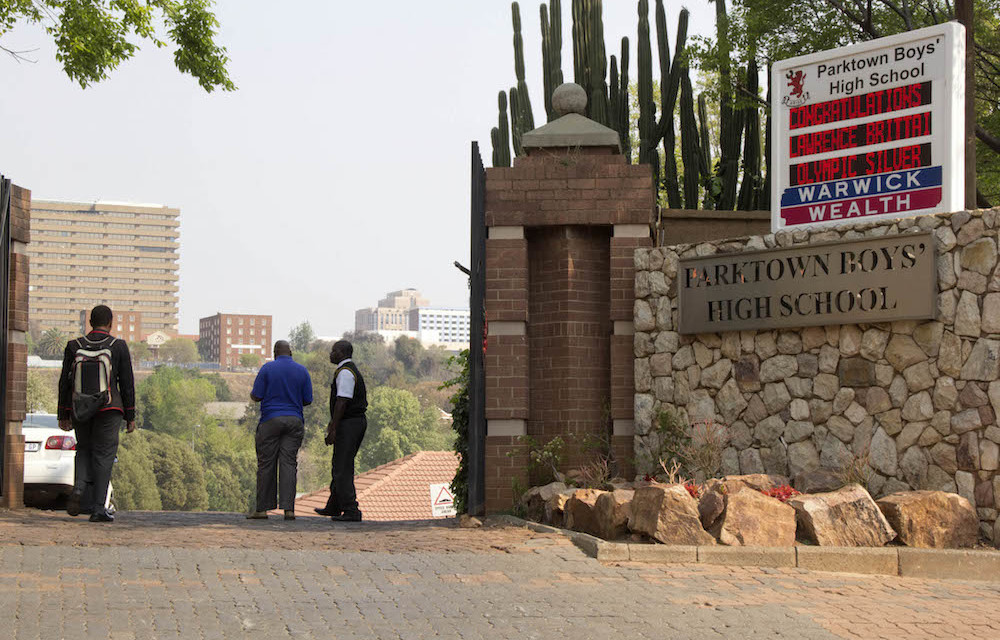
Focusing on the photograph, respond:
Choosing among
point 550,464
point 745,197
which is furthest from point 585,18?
point 550,464

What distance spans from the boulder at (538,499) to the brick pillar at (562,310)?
1.31 feet

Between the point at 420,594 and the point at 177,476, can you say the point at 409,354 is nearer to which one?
the point at 177,476

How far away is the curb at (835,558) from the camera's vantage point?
7641 millimetres

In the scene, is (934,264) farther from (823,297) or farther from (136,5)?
(136,5)

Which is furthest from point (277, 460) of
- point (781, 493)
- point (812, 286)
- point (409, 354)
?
point (409, 354)

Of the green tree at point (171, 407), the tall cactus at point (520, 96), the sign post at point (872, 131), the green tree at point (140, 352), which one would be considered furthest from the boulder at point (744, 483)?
the green tree at point (140, 352)

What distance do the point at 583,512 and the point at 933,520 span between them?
248cm

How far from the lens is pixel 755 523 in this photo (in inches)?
313

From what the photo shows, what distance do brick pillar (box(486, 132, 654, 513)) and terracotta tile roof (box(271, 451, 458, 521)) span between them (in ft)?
89.4

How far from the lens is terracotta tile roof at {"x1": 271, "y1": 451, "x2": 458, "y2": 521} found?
1613 inches

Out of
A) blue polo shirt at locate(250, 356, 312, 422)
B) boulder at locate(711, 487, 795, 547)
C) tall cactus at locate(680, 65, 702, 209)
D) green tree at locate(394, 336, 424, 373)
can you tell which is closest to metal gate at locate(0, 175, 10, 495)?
blue polo shirt at locate(250, 356, 312, 422)

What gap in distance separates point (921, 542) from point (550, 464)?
11.4 feet

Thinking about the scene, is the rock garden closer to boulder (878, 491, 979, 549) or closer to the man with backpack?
boulder (878, 491, 979, 549)

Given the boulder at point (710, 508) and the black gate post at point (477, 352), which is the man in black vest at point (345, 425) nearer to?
the black gate post at point (477, 352)
